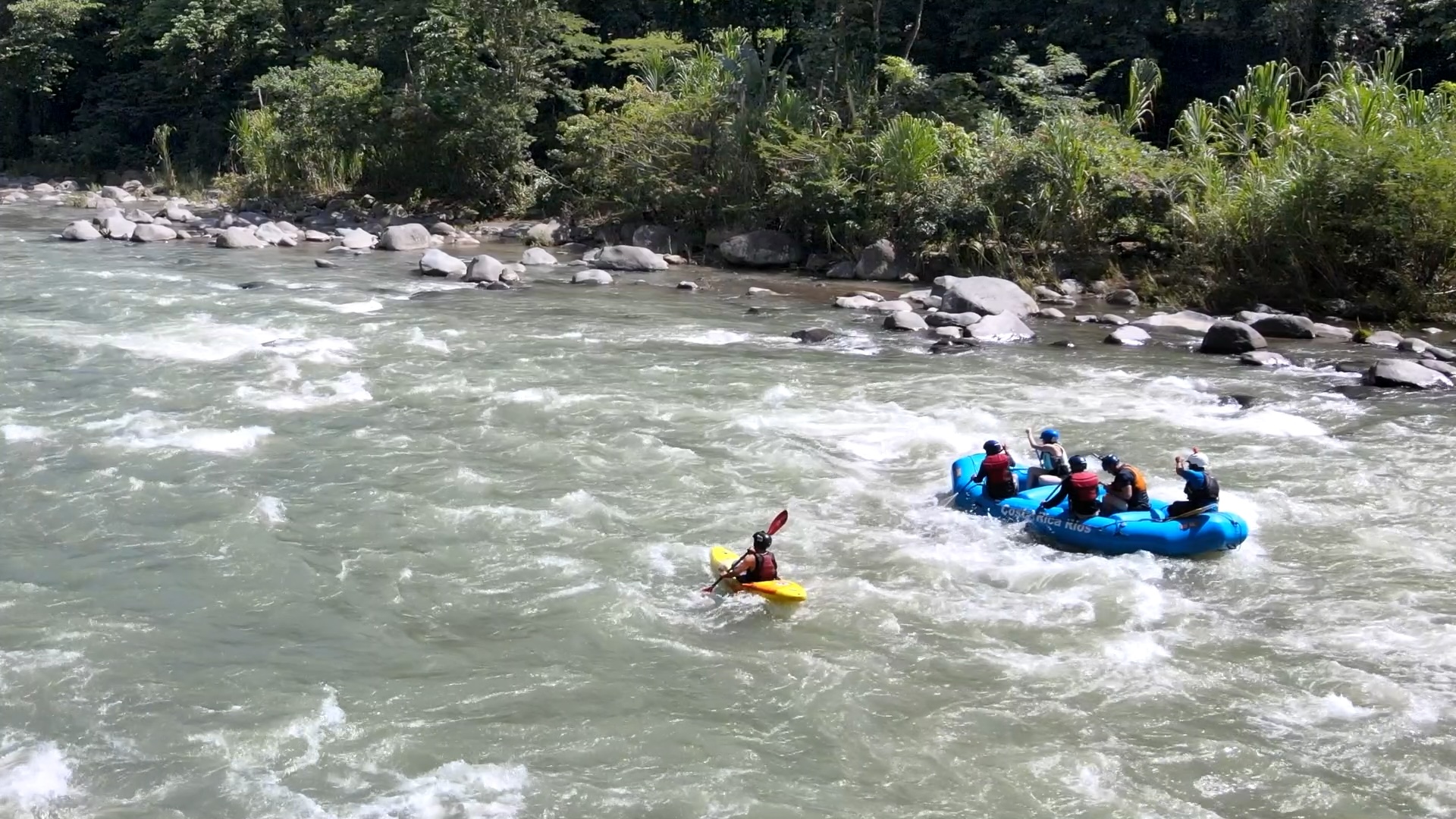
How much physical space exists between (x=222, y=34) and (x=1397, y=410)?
31325 mm

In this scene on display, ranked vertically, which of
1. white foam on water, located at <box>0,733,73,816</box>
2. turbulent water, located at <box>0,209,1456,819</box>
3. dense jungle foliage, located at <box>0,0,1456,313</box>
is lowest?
white foam on water, located at <box>0,733,73,816</box>

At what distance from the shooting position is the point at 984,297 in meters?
16.5

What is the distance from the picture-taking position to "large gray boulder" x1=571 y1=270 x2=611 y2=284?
63.8 ft

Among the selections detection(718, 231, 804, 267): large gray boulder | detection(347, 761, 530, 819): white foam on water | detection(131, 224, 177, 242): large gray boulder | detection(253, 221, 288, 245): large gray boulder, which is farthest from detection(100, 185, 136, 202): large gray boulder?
detection(347, 761, 530, 819): white foam on water

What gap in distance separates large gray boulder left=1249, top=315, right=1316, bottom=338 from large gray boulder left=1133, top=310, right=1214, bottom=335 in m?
0.63

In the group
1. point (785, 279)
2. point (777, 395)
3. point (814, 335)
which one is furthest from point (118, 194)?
point (777, 395)

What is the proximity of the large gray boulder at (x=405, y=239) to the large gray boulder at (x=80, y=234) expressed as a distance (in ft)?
17.4

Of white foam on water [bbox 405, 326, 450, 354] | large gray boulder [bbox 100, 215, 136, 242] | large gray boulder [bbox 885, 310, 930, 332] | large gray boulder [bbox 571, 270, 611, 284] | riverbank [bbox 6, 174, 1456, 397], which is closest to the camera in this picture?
white foam on water [bbox 405, 326, 450, 354]

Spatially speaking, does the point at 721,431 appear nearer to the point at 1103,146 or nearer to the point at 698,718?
the point at 698,718

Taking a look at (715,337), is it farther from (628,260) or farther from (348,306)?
(628,260)

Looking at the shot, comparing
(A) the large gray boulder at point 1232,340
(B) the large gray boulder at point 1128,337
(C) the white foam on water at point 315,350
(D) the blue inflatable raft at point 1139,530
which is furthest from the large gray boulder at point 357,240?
(D) the blue inflatable raft at point 1139,530

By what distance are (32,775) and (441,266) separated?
49.1 ft

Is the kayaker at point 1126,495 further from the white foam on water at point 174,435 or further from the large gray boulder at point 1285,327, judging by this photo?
the large gray boulder at point 1285,327

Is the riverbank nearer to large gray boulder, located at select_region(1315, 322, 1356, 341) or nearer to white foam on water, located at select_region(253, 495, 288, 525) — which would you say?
large gray boulder, located at select_region(1315, 322, 1356, 341)
